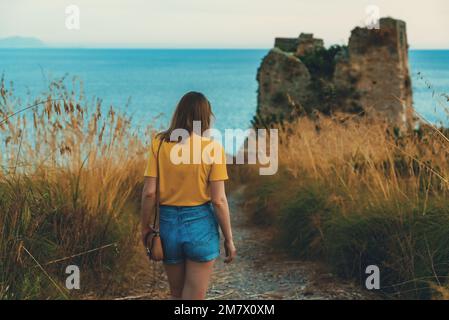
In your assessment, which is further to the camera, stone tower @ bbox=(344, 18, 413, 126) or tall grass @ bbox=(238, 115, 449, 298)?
stone tower @ bbox=(344, 18, 413, 126)

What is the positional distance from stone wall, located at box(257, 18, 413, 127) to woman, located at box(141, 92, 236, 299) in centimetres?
947

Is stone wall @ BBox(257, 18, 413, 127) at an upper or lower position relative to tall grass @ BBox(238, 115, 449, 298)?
upper

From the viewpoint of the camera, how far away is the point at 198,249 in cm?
388

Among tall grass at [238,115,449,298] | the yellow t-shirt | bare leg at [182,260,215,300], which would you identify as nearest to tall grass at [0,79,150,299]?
bare leg at [182,260,215,300]

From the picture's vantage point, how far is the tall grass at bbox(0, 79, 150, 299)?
502cm

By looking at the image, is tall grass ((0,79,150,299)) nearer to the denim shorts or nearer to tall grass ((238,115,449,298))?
the denim shorts

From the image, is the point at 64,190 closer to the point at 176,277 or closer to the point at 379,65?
the point at 176,277

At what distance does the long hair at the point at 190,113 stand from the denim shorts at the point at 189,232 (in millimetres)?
418

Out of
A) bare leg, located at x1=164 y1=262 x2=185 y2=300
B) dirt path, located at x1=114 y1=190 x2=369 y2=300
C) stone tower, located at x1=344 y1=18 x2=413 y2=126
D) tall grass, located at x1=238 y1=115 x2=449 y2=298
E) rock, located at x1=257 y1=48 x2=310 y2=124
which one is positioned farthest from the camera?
rock, located at x1=257 y1=48 x2=310 y2=124

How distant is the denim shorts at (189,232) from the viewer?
3871 millimetres

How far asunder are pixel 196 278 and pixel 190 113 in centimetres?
93

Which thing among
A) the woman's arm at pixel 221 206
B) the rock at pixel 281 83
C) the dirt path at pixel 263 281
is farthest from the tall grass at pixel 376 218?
the rock at pixel 281 83
